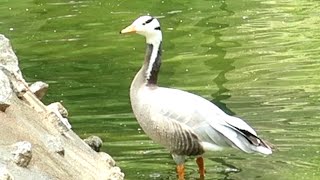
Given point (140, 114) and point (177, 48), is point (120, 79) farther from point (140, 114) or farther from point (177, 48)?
point (140, 114)

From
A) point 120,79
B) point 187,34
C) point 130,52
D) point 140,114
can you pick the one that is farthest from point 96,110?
point 187,34

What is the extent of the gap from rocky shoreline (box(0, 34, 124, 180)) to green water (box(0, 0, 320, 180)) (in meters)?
0.62

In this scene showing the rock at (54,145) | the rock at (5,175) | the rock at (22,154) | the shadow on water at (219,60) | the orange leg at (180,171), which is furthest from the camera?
the shadow on water at (219,60)

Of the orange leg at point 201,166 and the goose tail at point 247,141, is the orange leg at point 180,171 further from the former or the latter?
the goose tail at point 247,141

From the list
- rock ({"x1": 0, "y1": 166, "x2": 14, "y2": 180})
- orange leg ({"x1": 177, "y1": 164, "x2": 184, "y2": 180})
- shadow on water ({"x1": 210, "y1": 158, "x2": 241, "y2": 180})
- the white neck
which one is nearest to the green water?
shadow on water ({"x1": 210, "y1": 158, "x2": 241, "y2": 180})

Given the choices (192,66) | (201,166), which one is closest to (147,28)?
(201,166)

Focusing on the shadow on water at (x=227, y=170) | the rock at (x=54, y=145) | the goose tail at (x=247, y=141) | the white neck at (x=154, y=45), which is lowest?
the shadow on water at (x=227, y=170)

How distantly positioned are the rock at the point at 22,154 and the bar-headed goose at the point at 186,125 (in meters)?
1.97

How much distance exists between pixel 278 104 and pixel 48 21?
27.8ft

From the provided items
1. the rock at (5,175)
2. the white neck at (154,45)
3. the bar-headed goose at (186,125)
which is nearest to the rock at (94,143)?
the bar-headed goose at (186,125)

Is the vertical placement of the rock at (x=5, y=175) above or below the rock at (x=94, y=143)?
above

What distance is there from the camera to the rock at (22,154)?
543cm

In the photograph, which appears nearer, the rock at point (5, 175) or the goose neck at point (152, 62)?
the rock at point (5, 175)

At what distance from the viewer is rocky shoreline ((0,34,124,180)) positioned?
551 centimetres
